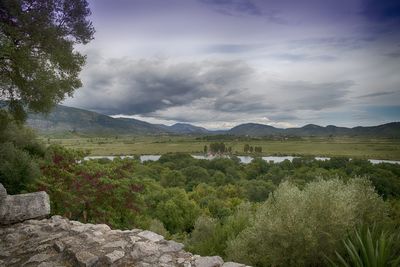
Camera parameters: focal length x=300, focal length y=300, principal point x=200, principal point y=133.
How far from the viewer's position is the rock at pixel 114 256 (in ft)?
19.7

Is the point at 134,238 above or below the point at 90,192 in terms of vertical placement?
below

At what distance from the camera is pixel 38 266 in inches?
234

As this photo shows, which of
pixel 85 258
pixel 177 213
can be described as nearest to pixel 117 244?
pixel 85 258

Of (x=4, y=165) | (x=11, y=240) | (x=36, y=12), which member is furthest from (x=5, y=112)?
(x=11, y=240)

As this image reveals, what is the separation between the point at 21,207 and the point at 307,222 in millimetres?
7926

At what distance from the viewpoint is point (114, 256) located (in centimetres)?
617

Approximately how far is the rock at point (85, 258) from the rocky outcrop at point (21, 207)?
326 cm

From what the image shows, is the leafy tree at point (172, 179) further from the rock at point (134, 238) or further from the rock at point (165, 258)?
the rock at point (165, 258)

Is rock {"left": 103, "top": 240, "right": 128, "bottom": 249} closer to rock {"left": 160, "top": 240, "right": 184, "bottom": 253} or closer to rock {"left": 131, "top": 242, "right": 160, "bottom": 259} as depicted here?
rock {"left": 131, "top": 242, "right": 160, "bottom": 259}

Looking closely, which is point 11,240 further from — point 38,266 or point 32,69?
point 32,69

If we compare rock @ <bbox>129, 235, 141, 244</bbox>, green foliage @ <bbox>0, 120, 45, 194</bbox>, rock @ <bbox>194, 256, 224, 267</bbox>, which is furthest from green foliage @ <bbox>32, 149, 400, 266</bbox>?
rock @ <bbox>129, 235, 141, 244</bbox>

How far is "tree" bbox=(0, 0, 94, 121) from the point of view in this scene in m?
9.34

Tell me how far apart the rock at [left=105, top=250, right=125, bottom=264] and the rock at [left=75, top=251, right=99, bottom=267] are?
0.24 m

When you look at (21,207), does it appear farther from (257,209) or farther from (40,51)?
(257,209)
